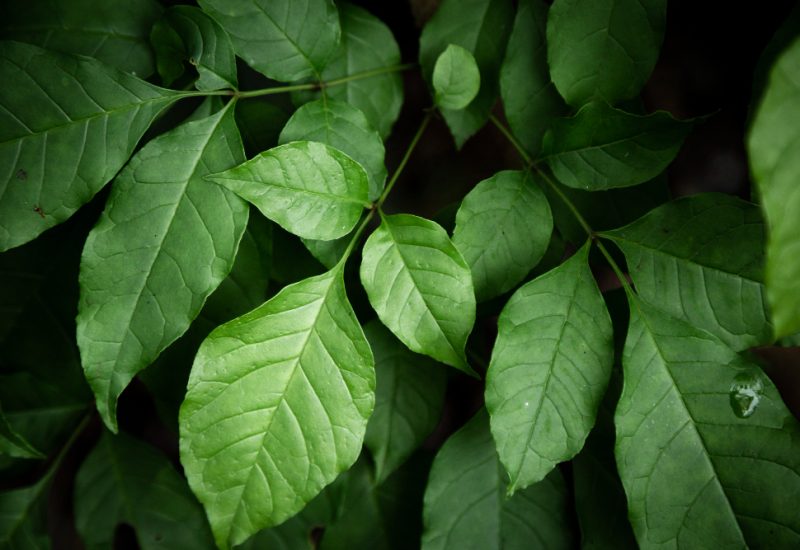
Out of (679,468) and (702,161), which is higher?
(702,161)

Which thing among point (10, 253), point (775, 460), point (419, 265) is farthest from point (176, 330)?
point (775, 460)

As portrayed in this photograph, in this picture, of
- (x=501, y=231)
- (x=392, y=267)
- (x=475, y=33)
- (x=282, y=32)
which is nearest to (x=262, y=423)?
(x=392, y=267)

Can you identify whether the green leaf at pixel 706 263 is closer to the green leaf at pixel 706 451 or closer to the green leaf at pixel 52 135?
the green leaf at pixel 706 451

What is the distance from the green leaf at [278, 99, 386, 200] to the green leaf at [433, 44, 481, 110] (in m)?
0.11

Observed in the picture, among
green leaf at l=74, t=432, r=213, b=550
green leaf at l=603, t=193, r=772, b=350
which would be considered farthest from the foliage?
green leaf at l=74, t=432, r=213, b=550

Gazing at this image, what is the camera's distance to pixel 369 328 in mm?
815

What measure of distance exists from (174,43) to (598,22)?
0.52m

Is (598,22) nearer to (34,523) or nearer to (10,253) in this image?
(10,253)

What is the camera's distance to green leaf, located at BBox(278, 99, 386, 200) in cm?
73

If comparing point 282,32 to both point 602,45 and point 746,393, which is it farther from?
point 746,393

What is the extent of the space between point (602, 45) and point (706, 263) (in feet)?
0.94

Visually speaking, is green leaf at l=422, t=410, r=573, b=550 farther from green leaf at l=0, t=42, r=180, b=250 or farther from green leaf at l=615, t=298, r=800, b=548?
green leaf at l=0, t=42, r=180, b=250

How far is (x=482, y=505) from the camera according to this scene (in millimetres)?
831

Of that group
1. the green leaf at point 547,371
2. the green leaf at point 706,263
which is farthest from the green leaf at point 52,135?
the green leaf at point 706,263
